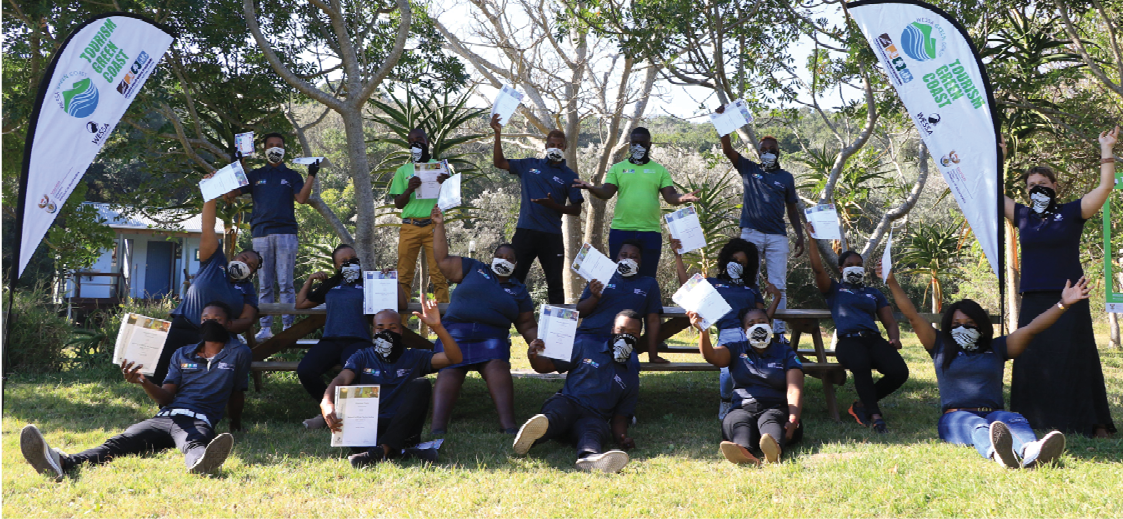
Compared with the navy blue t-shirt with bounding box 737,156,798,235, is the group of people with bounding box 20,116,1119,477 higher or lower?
lower

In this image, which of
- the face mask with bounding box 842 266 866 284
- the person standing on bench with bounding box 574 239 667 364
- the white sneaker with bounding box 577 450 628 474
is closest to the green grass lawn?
the white sneaker with bounding box 577 450 628 474

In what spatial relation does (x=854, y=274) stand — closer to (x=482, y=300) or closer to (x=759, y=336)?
(x=759, y=336)

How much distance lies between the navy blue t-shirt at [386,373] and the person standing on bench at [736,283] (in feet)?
7.36

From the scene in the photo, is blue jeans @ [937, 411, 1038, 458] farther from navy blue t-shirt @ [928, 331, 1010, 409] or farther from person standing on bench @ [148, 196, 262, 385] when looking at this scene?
person standing on bench @ [148, 196, 262, 385]

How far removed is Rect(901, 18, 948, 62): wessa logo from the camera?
6223mm

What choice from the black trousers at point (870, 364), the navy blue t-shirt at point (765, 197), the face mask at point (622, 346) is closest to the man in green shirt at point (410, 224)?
the face mask at point (622, 346)

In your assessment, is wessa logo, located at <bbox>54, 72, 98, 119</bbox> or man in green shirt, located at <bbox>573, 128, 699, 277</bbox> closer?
wessa logo, located at <bbox>54, 72, 98, 119</bbox>

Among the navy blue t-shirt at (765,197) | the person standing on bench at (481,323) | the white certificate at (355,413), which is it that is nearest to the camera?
the white certificate at (355,413)

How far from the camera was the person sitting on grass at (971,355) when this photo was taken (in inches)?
212

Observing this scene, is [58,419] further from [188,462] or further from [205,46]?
[205,46]

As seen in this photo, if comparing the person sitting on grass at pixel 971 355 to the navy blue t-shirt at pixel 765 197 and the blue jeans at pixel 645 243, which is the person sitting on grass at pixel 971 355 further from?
the blue jeans at pixel 645 243

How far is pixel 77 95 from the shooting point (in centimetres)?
601

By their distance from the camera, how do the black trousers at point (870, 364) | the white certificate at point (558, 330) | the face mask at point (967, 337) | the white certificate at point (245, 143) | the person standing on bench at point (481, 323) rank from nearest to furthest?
the face mask at point (967, 337), the white certificate at point (558, 330), the person standing on bench at point (481, 323), the black trousers at point (870, 364), the white certificate at point (245, 143)

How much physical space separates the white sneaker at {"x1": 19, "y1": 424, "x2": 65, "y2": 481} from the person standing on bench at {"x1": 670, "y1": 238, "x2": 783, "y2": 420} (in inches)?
174
